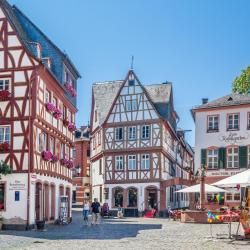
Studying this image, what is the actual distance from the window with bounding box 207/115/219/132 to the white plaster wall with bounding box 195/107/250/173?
0.27 m

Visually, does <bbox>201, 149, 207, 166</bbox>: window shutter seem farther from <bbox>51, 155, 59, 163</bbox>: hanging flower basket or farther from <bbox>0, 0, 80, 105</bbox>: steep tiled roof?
<bbox>51, 155, 59, 163</bbox>: hanging flower basket

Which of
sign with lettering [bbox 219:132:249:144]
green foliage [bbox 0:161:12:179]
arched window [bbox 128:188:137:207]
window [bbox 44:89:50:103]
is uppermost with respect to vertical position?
window [bbox 44:89:50:103]

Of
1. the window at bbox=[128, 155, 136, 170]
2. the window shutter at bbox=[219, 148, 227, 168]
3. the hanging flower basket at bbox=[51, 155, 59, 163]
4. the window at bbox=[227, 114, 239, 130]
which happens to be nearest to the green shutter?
the window shutter at bbox=[219, 148, 227, 168]

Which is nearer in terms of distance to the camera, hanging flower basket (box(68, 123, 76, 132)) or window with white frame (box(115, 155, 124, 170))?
hanging flower basket (box(68, 123, 76, 132))

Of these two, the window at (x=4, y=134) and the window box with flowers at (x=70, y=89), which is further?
the window box with flowers at (x=70, y=89)

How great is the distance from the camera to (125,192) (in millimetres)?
47125

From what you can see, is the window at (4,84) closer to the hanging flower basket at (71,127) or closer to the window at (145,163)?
the hanging flower basket at (71,127)

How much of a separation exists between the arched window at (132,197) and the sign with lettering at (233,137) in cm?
1080

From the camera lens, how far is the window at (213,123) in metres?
41.1

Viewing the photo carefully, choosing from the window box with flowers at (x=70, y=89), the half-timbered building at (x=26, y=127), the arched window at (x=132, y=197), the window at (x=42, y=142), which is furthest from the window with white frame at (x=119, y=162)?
the window at (x=42, y=142)

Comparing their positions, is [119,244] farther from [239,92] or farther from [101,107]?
[101,107]

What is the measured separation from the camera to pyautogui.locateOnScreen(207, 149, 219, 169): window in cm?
4072

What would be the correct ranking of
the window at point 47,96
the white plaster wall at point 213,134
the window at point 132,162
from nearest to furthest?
the window at point 47,96 < the white plaster wall at point 213,134 < the window at point 132,162

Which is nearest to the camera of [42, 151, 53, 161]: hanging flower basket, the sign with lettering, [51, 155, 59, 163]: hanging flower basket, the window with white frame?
[42, 151, 53, 161]: hanging flower basket
